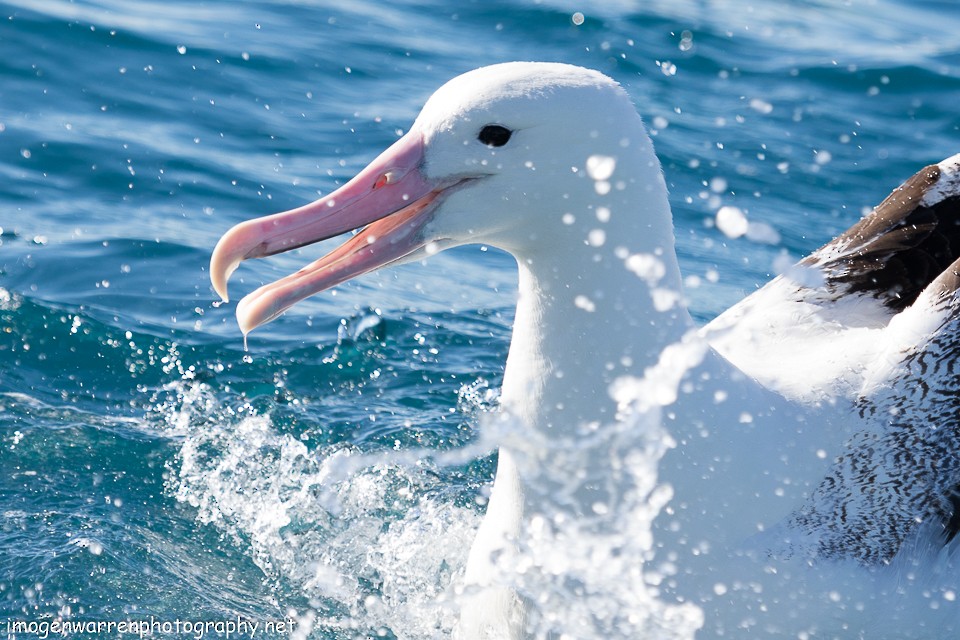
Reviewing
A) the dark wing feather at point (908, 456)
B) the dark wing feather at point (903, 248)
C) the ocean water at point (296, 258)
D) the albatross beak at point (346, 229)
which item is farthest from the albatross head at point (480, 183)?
the dark wing feather at point (903, 248)

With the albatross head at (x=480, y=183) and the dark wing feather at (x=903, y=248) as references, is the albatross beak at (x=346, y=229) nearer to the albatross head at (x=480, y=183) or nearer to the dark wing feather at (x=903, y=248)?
the albatross head at (x=480, y=183)

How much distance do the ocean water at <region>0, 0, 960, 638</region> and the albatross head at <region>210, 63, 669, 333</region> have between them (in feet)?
2.54

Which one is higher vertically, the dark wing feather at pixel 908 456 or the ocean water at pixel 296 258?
the dark wing feather at pixel 908 456

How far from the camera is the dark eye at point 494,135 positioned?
3252 millimetres

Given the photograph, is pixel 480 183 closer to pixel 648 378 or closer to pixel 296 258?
pixel 648 378

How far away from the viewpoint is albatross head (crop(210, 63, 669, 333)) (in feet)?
10.6

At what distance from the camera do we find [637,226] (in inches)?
129

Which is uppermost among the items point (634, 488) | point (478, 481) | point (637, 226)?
point (637, 226)

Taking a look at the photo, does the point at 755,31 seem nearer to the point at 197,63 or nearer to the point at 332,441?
the point at 197,63

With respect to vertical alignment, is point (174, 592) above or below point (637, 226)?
below

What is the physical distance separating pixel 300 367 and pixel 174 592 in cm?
177

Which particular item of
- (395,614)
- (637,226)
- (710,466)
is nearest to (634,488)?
(710,466)

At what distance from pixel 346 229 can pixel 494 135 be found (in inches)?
18.6

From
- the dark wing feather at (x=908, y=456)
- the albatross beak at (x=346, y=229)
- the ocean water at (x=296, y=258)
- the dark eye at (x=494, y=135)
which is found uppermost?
the dark eye at (x=494, y=135)
